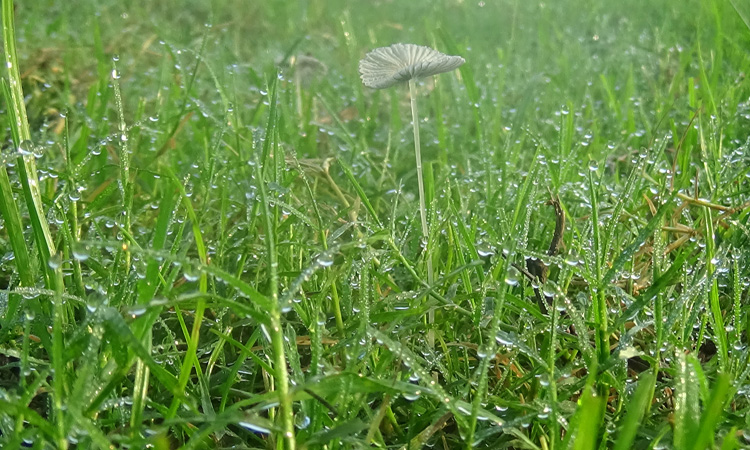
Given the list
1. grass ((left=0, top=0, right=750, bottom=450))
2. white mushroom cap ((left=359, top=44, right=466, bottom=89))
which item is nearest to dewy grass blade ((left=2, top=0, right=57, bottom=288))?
grass ((left=0, top=0, right=750, bottom=450))

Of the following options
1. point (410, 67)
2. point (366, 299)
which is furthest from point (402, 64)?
point (366, 299)

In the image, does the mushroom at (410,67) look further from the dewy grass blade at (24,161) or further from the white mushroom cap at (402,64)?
the dewy grass blade at (24,161)

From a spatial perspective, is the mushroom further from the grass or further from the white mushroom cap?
the grass

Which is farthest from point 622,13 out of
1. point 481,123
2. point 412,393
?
point 412,393

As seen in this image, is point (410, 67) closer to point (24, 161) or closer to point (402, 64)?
point (402, 64)

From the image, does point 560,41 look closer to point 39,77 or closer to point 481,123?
point 481,123
